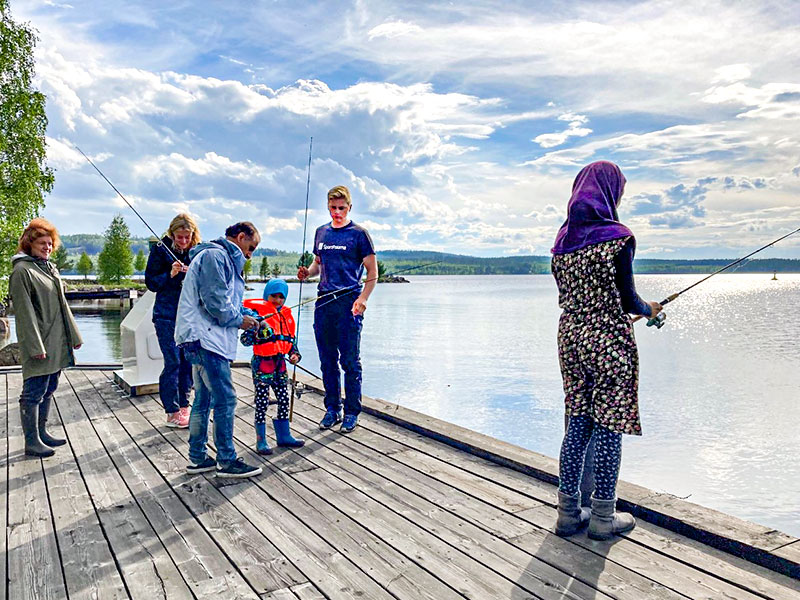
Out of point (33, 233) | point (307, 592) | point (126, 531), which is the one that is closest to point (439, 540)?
point (307, 592)

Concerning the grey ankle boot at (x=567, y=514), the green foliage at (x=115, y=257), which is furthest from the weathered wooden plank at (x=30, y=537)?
the green foliage at (x=115, y=257)

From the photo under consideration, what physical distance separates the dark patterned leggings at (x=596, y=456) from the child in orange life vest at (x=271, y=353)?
2027mm

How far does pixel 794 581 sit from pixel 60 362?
4.24 m

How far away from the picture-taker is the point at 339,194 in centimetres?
476

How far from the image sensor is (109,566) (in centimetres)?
268

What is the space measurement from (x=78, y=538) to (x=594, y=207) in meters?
2.75

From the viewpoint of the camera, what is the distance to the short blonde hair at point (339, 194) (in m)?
4.76

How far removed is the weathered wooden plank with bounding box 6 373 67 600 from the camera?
2.52 metres

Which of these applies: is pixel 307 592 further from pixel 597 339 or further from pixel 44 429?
pixel 44 429

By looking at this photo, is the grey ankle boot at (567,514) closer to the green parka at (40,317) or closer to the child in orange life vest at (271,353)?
the child in orange life vest at (271,353)

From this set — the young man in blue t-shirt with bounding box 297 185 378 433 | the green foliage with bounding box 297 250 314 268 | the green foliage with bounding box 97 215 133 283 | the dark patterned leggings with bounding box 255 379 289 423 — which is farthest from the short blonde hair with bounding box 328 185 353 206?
the green foliage with bounding box 97 215 133 283

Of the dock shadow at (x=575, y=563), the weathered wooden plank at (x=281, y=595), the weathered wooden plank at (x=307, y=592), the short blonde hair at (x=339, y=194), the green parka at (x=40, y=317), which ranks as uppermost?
the short blonde hair at (x=339, y=194)

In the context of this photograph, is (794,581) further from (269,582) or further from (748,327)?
(748,327)

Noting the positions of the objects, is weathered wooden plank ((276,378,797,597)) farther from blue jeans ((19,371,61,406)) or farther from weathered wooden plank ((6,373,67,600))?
blue jeans ((19,371,61,406))
